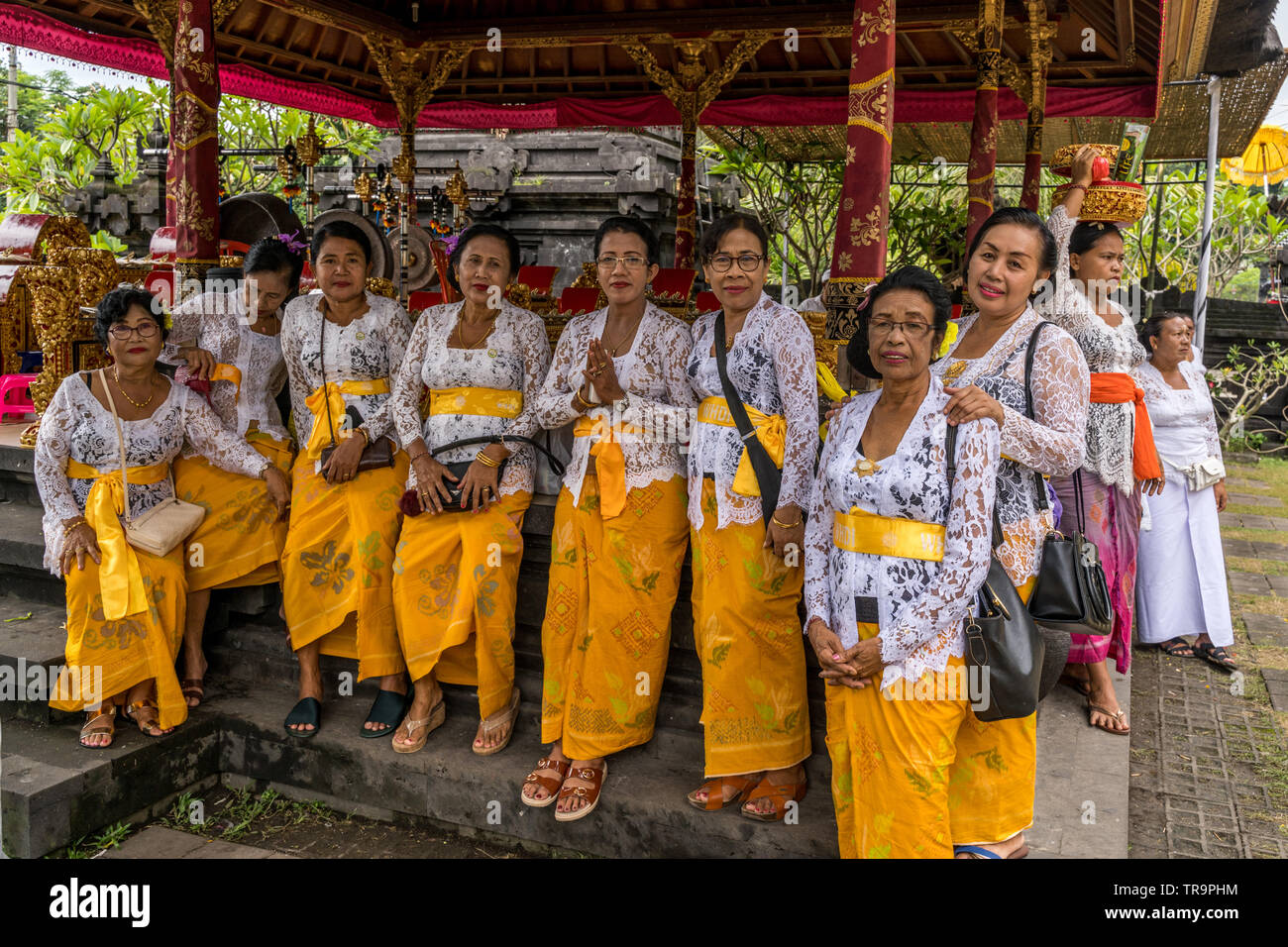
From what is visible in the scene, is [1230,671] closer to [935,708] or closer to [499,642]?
[935,708]

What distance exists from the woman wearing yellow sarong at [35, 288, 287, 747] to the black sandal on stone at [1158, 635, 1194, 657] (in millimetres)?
4884

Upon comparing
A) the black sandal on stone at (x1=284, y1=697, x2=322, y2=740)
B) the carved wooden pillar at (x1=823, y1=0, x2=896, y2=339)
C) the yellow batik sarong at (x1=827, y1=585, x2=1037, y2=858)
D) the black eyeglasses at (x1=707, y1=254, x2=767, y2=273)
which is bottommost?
the black sandal on stone at (x1=284, y1=697, x2=322, y2=740)

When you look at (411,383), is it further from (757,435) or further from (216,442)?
(757,435)

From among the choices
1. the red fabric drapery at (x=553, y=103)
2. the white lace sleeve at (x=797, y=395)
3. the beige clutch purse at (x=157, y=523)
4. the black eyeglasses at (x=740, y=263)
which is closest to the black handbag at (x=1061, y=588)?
the white lace sleeve at (x=797, y=395)

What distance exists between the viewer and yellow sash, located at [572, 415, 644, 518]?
3160mm

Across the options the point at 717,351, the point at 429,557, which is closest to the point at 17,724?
the point at 429,557

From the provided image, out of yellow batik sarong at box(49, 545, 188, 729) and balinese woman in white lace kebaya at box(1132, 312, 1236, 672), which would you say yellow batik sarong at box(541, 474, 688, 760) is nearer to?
yellow batik sarong at box(49, 545, 188, 729)

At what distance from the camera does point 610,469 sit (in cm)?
317

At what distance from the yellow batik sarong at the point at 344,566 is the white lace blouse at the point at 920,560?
1951 millimetres

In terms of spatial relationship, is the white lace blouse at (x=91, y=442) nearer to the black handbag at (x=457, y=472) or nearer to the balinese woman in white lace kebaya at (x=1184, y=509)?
the black handbag at (x=457, y=472)

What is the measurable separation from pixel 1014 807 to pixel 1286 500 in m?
9.24

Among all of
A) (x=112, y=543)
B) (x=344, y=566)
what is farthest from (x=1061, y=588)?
(x=112, y=543)

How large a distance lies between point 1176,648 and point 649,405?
146 inches

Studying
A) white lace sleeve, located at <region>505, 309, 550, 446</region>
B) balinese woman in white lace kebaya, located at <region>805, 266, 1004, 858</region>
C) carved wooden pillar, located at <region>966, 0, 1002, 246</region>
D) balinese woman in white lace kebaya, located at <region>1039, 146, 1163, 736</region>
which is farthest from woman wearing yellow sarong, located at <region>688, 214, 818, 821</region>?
carved wooden pillar, located at <region>966, 0, 1002, 246</region>
